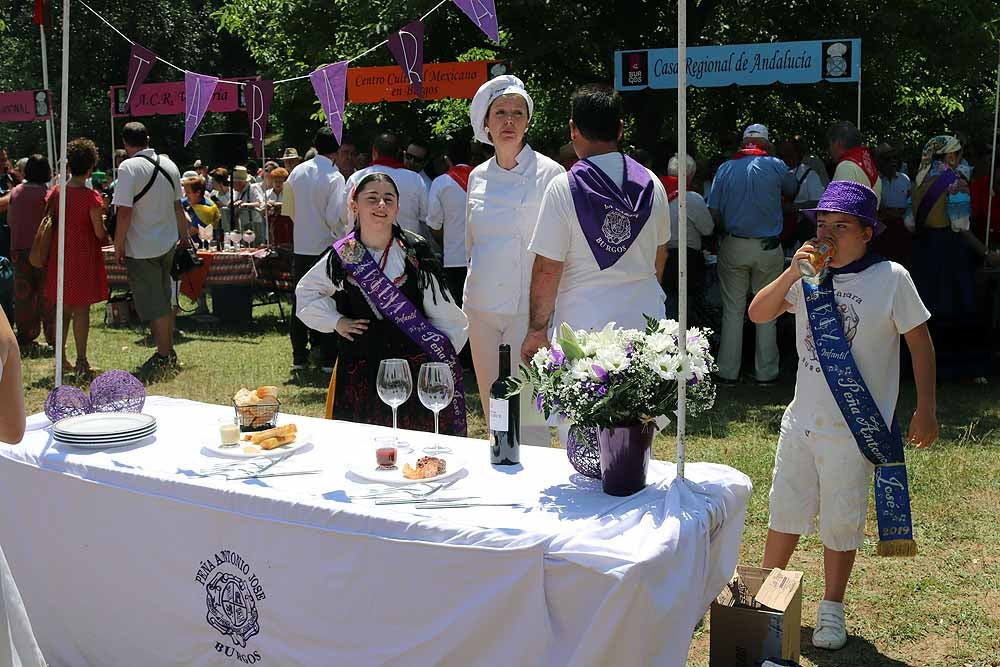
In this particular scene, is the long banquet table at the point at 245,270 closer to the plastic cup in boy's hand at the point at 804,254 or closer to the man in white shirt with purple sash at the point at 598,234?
the man in white shirt with purple sash at the point at 598,234

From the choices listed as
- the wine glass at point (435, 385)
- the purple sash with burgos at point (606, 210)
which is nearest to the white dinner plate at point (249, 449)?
the wine glass at point (435, 385)

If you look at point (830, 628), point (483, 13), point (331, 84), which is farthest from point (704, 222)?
point (830, 628)

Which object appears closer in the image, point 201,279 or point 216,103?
point 201,279

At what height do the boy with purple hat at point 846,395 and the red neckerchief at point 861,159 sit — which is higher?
the red neckerchief at point 861,159

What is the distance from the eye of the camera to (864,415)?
3.38m

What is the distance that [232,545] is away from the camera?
9.36 feet

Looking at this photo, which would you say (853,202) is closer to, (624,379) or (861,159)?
(624,379)

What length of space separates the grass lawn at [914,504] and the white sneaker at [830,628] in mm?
35

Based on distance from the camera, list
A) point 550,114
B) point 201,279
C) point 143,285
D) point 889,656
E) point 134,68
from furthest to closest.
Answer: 1. point 550,114
2. point 201,279
3. point 143,285
4. point 134,68
5. point 889,656

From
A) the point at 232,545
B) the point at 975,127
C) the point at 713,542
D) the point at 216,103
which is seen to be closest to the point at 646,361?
the point at 713,542

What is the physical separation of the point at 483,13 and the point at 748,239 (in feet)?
13.1

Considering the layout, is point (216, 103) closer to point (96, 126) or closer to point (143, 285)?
point (143, 285)

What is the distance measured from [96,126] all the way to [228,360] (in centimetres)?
2325

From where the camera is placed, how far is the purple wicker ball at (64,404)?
3590 mm
